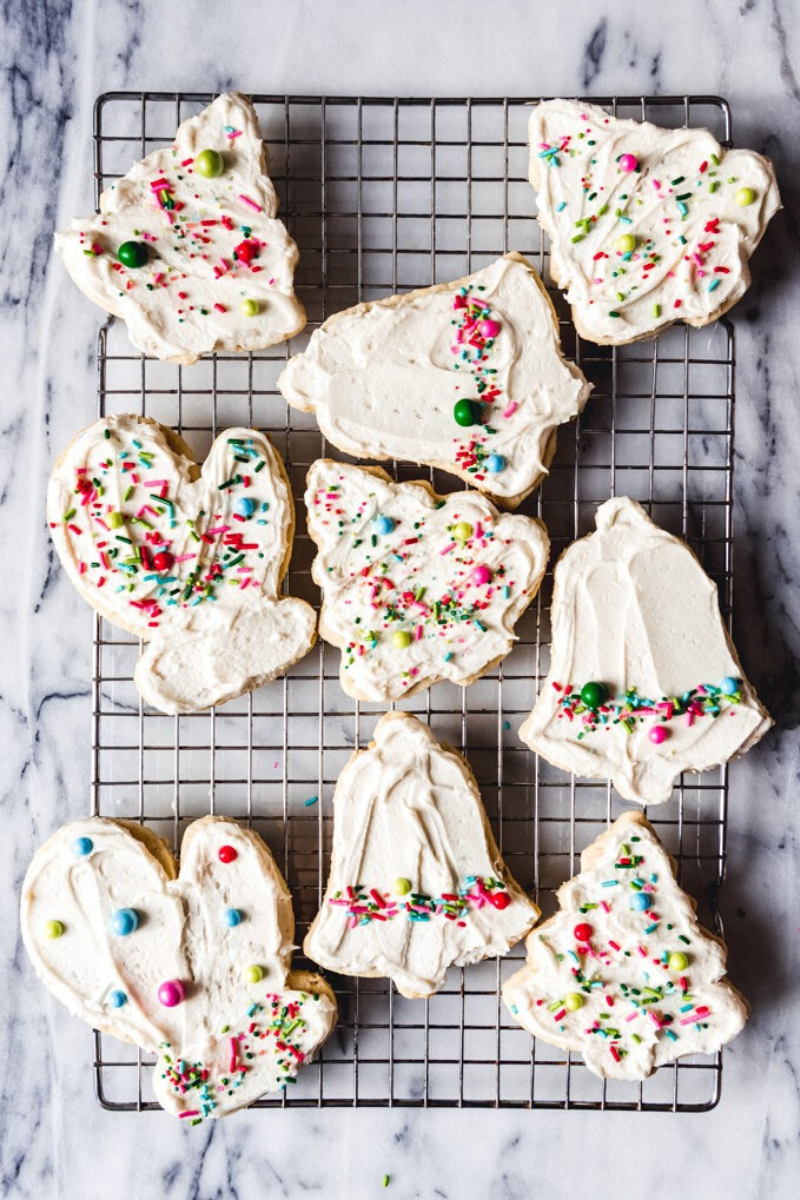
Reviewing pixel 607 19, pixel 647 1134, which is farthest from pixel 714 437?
pixel 647 1134

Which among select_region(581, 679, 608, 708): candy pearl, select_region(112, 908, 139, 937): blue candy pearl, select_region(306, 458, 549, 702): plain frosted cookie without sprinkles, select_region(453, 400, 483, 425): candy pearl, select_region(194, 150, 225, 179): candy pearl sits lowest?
select_region(112, 908, 139, 937): blue candy pearl

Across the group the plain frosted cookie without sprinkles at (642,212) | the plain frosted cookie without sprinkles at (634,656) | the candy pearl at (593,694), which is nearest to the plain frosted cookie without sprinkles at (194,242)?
the plain frosted cookie without sprinkles at (642,212)

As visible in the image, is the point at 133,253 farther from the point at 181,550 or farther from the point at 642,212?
the point at 642,212

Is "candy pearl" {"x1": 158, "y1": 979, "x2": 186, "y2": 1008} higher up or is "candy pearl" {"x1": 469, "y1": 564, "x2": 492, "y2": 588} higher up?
"candy pearl" {"x1": 469, "y1": 564, "x2": 492, "y2": 588}

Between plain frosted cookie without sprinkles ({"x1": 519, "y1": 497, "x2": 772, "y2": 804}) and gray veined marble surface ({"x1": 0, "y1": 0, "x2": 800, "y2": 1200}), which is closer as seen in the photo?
plain frosted cookie without sprinkles ({"x1": 519, "y1": 497, "x2": 772, "y2": 804})

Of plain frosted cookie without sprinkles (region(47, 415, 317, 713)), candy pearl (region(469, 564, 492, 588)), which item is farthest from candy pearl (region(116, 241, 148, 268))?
candy pearl (region(469, 564, 492, 588))

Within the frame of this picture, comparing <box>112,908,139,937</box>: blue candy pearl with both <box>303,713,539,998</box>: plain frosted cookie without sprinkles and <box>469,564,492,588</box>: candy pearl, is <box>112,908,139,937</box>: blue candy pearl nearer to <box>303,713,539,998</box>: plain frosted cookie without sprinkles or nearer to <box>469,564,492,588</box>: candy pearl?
<box>303,713,539,998</box>: plain frosted cookie without sprinkles

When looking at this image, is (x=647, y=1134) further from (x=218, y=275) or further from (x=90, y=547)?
(x=218, y=275)
